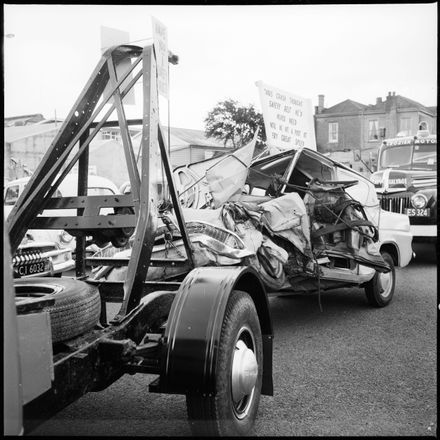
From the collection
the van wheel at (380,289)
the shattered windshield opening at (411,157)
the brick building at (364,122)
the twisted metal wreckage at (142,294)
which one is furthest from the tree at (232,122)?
the twisted metal wreckage at (142,294)

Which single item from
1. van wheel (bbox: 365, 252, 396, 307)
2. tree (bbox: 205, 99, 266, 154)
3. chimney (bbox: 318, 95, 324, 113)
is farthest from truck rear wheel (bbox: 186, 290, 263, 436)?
chimney (bbox: 318, 95, 324, 113)

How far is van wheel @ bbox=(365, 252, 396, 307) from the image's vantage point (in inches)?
264

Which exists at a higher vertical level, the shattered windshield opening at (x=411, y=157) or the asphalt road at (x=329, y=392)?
the shattered windshield opening at (x=411, y=157)

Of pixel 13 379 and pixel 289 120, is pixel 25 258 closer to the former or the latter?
pixel 13 379

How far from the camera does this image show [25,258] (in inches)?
194

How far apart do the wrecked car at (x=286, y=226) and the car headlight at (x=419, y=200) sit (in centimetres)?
350

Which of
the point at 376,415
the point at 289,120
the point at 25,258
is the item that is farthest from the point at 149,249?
the point at 289,120

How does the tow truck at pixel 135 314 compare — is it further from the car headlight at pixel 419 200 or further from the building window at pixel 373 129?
the building window at pixel 373 129

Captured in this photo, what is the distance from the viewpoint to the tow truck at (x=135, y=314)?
2266 mm

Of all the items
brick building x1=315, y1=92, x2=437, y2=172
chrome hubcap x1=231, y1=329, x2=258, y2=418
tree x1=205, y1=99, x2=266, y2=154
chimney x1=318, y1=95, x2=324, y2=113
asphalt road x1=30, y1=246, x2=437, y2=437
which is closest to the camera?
chrome hubcap x1=231, y1=329, x2=258, y2=418

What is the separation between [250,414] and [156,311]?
0.83m

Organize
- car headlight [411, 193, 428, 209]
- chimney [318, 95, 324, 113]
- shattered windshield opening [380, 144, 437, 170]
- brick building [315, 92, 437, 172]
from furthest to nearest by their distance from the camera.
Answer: chimney [318, 95, 324, 113] < brick building [315, 92, 437, 172] < shattered windshield opening [380, 144, 437, 170] < car headlight [411, 193, 428, 209]

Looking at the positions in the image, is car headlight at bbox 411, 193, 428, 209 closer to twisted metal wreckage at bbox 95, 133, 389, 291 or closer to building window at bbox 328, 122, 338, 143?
twisted metal wreckage at bbox 95, 133, 389, 291

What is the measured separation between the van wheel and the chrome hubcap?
13.2 feet
